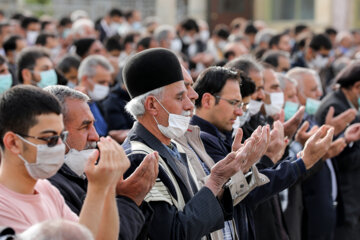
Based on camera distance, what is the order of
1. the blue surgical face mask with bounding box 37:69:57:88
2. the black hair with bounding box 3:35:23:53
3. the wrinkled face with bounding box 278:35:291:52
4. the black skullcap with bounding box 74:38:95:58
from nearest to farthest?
the blue surgical face mask with bounding box 37:69:57:88
the black skullcap with bounding box 74:38:95:58
the black hair with bounding box 3:35:23:53
the wrinkled face with bounding box 278:35:291:52

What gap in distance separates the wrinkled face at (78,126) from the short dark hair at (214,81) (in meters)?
1.27

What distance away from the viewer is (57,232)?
6.91ft

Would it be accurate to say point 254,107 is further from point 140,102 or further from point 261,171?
point 140,102

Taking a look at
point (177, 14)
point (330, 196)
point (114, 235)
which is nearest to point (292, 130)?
point (330, 196)

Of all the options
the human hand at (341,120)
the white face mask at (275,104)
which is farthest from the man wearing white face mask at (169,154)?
the human hand at (341,120)

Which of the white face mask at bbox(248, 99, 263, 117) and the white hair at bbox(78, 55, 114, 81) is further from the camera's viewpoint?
the white hair at bbox(78, 55, 114, 81)

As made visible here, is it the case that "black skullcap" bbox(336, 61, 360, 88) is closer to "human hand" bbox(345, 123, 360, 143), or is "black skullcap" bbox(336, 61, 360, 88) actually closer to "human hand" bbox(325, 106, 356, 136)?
"human hand" bbox(345, 123, 360, 143)

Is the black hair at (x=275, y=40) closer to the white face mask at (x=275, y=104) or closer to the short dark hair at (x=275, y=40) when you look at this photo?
the short dark hair at (x=275, y=40)

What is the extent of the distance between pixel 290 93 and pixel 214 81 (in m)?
2.04

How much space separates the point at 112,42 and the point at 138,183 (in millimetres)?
7576

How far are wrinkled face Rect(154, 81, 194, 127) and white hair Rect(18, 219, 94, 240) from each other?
149cm

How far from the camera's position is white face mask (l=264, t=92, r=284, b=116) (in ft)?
19.1

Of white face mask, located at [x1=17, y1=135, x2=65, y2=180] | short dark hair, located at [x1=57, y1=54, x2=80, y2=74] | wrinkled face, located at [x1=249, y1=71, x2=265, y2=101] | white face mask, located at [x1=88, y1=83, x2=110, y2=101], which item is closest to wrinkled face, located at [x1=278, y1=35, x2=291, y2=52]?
short dark hair, located at [x1=57, y1=54, x2=80, y2=74]

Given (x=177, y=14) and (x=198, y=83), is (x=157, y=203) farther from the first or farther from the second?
(x=177, y=14)
